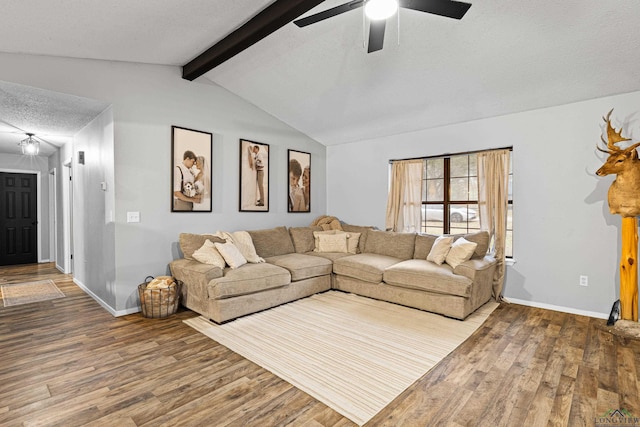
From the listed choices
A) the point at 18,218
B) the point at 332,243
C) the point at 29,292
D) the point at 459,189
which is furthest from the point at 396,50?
the point at 18,218

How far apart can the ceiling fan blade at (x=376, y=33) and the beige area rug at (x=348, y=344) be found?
246 cm

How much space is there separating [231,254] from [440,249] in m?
2.60

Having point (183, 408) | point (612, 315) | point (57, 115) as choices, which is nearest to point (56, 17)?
point (57, 115)

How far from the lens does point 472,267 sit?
361 cm

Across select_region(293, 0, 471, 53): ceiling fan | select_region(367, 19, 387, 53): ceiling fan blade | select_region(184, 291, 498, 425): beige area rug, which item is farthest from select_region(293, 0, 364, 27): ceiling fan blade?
select_region(184, 291, 498, 425): beige area rug

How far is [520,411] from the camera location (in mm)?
1969

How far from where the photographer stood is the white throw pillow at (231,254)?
12.2ft

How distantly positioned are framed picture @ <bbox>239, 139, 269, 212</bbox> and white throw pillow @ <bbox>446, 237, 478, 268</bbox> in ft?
9.32

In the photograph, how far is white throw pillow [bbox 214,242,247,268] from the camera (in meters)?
3.73

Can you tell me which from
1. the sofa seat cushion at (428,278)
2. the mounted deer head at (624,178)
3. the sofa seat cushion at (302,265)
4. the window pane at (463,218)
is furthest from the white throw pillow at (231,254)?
the mounted deer head at (624,178)

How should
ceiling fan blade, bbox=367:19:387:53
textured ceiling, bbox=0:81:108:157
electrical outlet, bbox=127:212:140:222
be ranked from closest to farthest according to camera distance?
1. ceiling fan blade, bbox=367:19:387:53
2. textured ceiling, bbox=0:81:108:157
3. electrical outlet, bbox=127:212:140:222

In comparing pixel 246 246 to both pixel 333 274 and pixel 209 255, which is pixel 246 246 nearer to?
pixel 209 255

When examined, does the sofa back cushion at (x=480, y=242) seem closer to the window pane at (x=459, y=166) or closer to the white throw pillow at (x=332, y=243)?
the window pane at (x=459, y=166)

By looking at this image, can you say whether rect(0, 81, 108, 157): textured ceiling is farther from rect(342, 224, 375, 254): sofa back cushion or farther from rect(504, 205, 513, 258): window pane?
rect(504, 205, 513, 258): window pane
